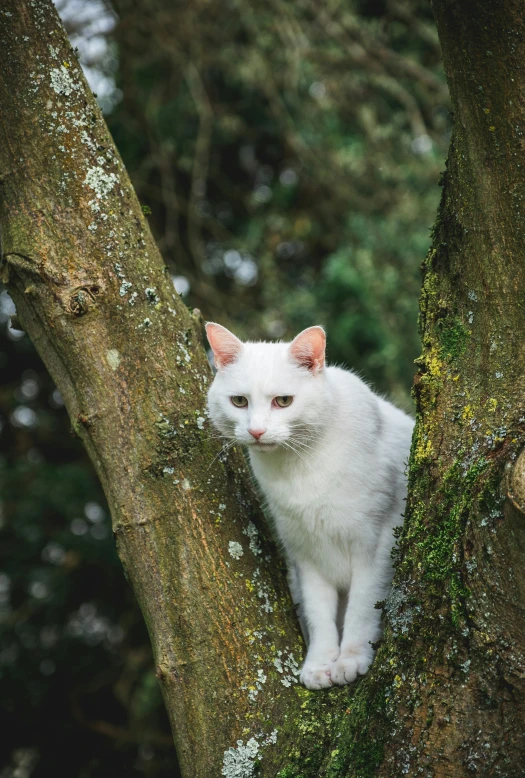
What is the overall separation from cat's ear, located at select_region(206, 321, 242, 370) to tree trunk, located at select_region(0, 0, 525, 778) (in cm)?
23

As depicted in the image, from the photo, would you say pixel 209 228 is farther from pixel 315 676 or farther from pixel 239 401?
pixel 315 676

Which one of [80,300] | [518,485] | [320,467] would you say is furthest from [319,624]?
[80,300]

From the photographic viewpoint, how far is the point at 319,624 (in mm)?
2877

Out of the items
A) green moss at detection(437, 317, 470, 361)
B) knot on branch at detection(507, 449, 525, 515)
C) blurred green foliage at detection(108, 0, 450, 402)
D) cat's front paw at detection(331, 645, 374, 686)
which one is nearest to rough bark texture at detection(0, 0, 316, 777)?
cat's front paw at detection(331, 645, 374, 686)

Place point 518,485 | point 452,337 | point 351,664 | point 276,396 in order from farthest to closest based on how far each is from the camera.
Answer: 1. point 276,396
2. point 351,664
3. point 452,337
4. point 518,485

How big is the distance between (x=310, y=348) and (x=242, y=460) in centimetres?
52

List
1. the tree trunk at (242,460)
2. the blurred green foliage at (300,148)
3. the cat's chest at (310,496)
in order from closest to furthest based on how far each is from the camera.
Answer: the tree trunk at (242,460), the cat's chest at (310,496), the blurred green foliage at (300,148)

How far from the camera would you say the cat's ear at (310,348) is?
2865 mm

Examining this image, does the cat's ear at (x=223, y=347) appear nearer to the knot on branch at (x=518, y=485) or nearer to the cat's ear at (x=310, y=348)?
the cat's ear at (x=310, y=348)

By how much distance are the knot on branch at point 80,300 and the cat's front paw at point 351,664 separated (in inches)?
58.6

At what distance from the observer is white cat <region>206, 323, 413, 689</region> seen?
280cm

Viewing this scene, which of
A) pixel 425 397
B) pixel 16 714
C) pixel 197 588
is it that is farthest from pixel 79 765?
pixel 425 397

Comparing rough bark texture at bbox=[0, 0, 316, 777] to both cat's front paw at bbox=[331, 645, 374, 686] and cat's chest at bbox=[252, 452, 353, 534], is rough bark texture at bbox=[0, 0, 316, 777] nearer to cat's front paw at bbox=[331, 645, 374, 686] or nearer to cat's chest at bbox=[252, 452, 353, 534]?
cat's front paw at bbox=[331, 645, 374, 686]

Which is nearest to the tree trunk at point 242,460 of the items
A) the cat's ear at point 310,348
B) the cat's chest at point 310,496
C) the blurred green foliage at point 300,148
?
the cat's chest at point 310,496
